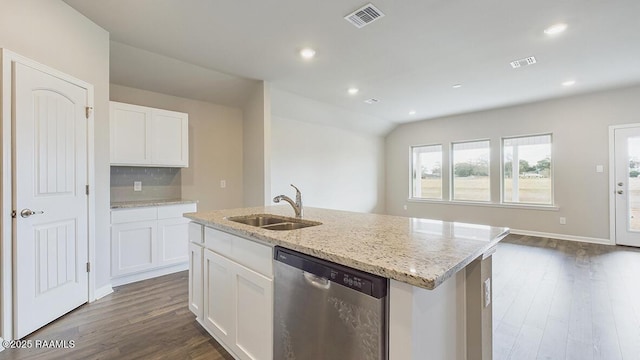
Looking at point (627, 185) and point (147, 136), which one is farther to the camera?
point (627, 185)

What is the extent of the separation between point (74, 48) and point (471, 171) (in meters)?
6.92

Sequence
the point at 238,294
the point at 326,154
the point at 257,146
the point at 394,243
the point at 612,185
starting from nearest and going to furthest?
the point at 394,243, the point at 238,294, the point at 257,146, the point at 612,185, the point at 326,154

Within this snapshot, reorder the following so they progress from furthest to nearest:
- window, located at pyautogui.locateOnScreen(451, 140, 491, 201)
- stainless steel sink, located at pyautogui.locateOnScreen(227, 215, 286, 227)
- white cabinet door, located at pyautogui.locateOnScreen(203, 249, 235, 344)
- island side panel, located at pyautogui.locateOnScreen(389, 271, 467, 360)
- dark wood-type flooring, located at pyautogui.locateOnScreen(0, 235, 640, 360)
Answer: window, located at pyautogui.locateOnScreen(451, 140, 491, 201) < stainless steel sink, located at pyautogui.locateOnScreen(227, 215, 286, 227) < dark wood-type flooring, located at pyautogui.locateOnScreen(0, 235, 640, 360) < white cabinet door, located at pyautogui.locateOnScreen(203, 249, 235, 344) < island side panel, located at pyautogui.locateOnScreen(389, 271, 467, 360)

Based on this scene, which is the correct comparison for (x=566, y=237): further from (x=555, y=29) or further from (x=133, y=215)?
(x=133, y=215)

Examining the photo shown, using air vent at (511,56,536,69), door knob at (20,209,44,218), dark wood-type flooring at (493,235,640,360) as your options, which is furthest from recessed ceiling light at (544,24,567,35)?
door knob at (20,209,44,218)

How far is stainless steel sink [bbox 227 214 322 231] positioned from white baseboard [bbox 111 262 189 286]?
6.34 ft

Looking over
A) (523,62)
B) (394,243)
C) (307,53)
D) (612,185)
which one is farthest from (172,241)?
(612,185)

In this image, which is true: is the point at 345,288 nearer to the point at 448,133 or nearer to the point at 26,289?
the point at 26,289

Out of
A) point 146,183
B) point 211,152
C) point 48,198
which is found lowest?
point 48,198

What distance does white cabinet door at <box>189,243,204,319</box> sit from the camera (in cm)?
206

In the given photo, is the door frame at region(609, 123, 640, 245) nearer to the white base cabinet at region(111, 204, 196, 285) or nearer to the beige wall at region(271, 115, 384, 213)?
the beige wall at region(271, 115, 384, 213)

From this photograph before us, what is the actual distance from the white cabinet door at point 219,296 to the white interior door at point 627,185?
6210 millimetres

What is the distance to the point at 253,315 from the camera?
1.54 m

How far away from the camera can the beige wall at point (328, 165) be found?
5363mm
